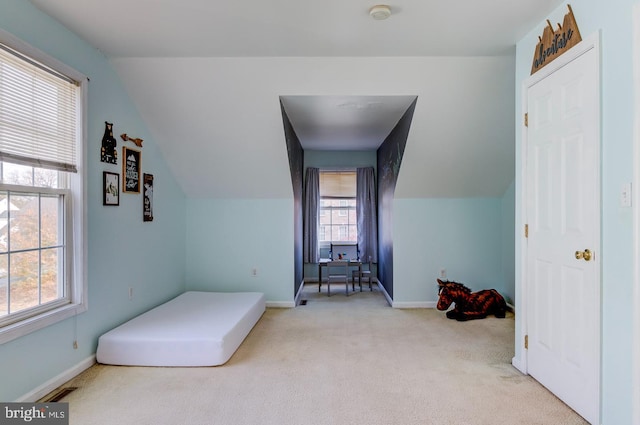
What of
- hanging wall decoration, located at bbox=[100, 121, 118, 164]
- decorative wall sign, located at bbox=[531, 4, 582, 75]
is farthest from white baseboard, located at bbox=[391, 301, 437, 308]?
hanging wall decoration, located at bbox=[100, 121, 118, 164]

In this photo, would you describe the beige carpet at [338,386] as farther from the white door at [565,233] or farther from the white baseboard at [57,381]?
the white door at [565,233]

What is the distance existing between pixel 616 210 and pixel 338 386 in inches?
76.8

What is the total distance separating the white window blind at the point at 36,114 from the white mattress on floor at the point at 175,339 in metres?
1.38

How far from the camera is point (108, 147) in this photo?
3.22m

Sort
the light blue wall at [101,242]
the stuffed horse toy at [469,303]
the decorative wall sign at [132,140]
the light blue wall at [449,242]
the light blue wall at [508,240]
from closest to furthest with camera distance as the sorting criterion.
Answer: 1. the light blue wall at [101,242]
2. the decorative wall sign at [132,140]
3. the stuffed horse toy at [469,303]
4. the light blue wall at [508,240]
5. the light blue wall at [449,242]

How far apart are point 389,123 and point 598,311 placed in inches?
127

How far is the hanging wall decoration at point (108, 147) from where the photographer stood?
3.15 metres

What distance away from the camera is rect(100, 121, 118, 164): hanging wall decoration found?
3.15 metres

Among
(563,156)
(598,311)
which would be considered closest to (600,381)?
(598,311)

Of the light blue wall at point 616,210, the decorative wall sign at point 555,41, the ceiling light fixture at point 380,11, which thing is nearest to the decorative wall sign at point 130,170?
the ceiling light fixture at point 380,11

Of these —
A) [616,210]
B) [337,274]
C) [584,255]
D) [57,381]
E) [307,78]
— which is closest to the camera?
[616,210]

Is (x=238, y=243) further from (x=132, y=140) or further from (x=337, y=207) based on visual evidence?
(x=337, y=207)

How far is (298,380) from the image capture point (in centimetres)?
268

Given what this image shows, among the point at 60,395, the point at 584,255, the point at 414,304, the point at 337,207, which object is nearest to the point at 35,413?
the point at 60,395
